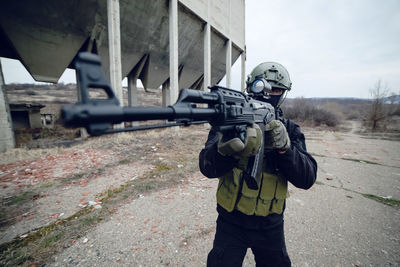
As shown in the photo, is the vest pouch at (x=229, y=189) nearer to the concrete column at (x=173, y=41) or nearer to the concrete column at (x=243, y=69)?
the concrete column at (x=173, y=41)

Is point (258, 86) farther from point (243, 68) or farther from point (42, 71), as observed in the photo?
point (243, 68)

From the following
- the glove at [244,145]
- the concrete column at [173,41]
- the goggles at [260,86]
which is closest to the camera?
the glove at [244,145]

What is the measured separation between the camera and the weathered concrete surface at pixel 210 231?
2.29 metres

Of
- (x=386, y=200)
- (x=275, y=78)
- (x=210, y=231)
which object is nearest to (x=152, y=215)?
(x=210, y=231)

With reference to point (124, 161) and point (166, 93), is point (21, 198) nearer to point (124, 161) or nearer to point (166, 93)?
point (124, 161)

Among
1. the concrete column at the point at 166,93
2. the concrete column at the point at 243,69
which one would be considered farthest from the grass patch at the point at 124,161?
the concrete column at the point at 243,69

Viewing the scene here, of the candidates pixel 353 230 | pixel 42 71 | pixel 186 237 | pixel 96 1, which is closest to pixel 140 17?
pixel 96 1

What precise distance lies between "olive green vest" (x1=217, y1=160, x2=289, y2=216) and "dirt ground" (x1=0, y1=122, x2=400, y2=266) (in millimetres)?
A: 1137

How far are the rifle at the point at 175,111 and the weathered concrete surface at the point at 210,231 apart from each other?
1.68 meters

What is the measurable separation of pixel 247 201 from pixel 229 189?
0.20 meters

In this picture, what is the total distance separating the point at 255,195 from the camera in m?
1.67

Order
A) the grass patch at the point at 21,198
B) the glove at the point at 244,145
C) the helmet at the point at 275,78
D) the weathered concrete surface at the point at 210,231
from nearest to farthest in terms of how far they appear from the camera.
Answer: the glove at the point at 244,145 → the weathered concrete surface at the point at 210,231 → the helmet at the point at 275,78 → the grass patch at the point at 21,198

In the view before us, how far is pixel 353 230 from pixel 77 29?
48.0 feet

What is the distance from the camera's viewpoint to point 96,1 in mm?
9148
